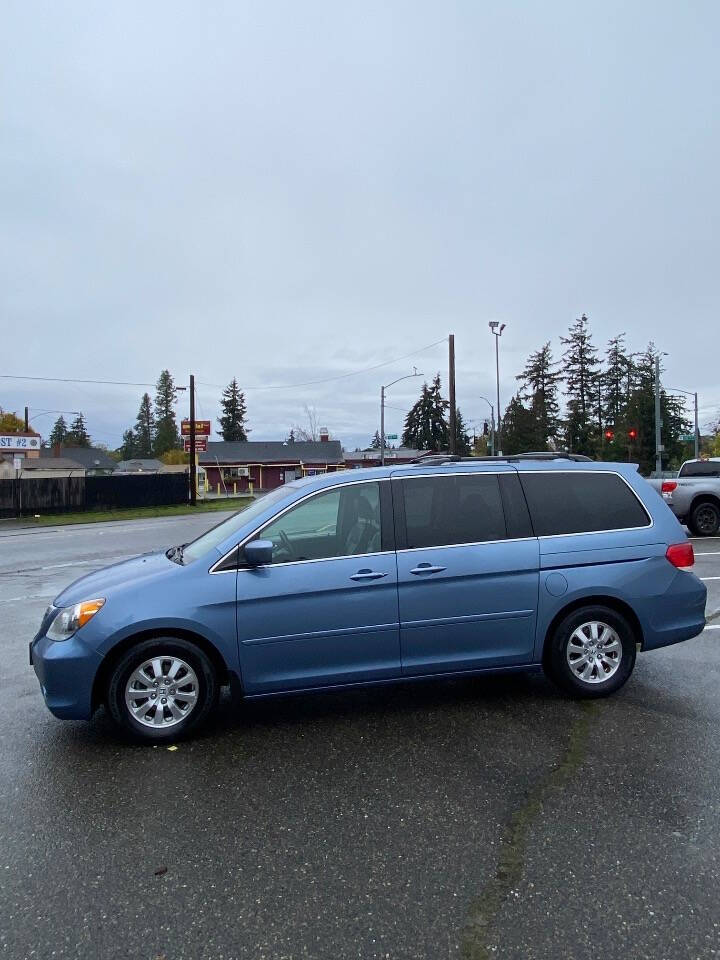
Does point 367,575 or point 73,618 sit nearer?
point 73,618

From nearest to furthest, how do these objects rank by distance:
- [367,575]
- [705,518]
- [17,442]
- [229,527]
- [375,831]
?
[375,831], [367,575], [229,527], [705,518], [17,442]

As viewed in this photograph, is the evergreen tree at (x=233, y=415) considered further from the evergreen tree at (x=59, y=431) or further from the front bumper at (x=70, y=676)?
the front bumper at (x=70, y=676)

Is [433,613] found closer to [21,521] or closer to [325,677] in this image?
[325,677]

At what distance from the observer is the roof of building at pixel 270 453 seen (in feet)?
256

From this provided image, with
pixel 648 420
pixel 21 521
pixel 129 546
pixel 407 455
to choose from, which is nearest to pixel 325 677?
pixel 129 546

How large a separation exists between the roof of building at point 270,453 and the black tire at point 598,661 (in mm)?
73374

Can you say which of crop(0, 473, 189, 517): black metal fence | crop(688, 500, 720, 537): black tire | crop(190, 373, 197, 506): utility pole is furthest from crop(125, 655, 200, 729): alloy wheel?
crop(190, 373, 197, 506): utility pole

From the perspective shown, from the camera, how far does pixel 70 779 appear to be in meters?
3.83

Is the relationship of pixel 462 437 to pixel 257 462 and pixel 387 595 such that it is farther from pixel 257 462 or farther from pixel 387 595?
pixel 387 595

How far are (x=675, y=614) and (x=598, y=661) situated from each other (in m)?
0.71

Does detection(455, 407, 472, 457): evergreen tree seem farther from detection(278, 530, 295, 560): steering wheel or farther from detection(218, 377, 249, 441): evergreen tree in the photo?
detection(278, 530, 295, 560): steering wheel

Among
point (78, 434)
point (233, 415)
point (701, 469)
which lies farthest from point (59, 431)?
point (701, 469)

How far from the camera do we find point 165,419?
129m

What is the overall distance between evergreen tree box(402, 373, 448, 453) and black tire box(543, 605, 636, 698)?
320ft
